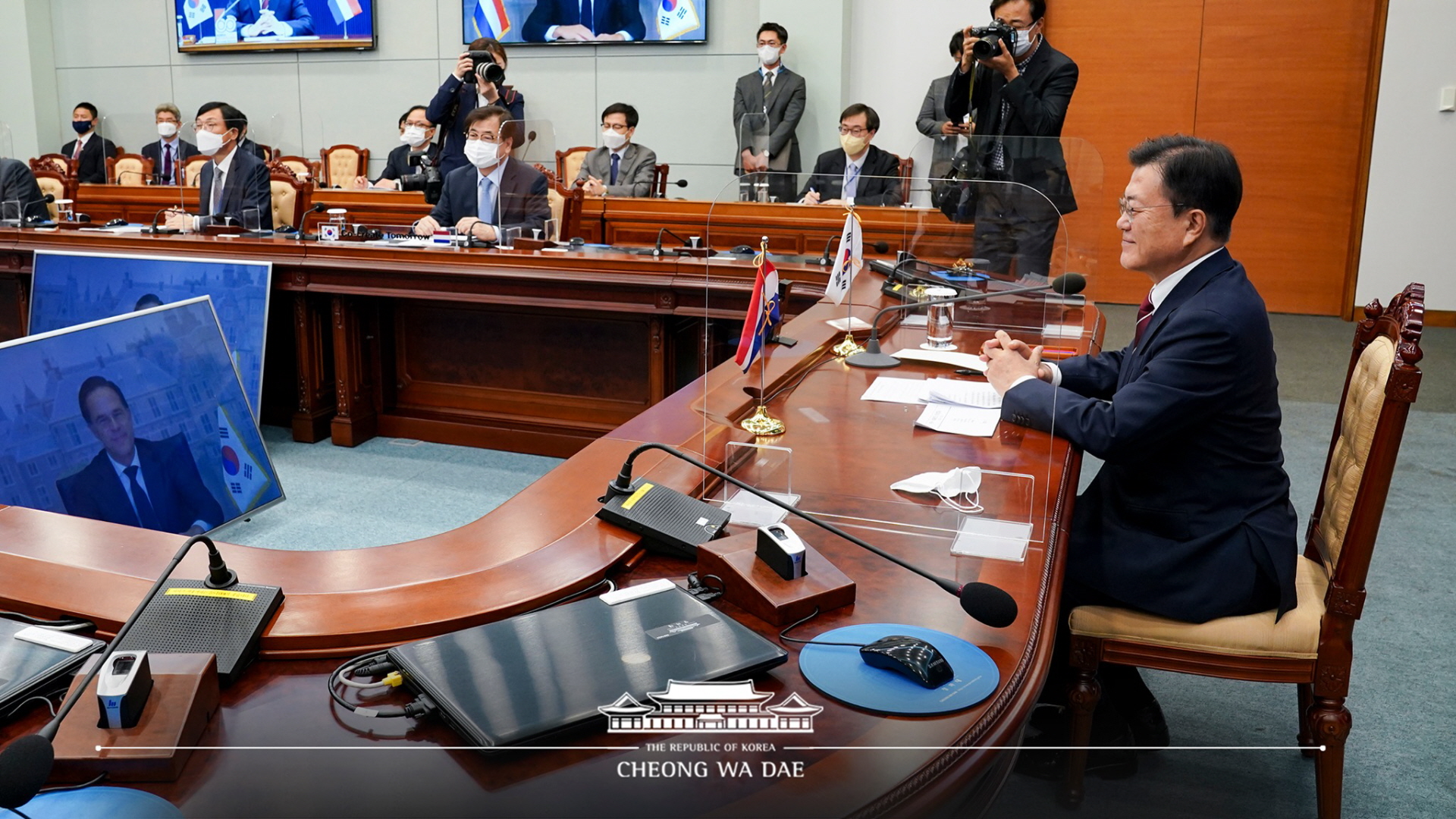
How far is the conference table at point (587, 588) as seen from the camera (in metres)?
0.85

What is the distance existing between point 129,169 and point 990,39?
22.5 ft

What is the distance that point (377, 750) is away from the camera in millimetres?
891

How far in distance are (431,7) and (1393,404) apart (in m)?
7.82

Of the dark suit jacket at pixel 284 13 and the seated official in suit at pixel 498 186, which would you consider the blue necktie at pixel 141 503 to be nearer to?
the seated official in suit at pixel 498 186

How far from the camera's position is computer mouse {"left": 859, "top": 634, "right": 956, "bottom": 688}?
1001 mm

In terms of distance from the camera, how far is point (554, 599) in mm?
1175

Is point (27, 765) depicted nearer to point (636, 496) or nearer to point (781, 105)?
point (636, 496)

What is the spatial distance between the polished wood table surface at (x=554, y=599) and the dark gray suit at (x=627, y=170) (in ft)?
13.8

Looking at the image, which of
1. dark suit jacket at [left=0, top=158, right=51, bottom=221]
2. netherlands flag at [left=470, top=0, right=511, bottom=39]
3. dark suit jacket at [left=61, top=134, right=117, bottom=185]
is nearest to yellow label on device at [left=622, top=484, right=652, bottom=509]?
dark suit jacket at [left=0, top=158, right=51, bottom=221]

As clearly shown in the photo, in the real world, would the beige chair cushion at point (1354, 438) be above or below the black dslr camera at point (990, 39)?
below

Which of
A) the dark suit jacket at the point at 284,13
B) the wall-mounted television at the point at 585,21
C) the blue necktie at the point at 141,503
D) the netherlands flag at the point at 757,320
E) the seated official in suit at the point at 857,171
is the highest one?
the dark suit jacket at the point at 284,13

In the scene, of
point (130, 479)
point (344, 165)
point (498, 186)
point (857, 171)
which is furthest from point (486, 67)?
point (344, 165)

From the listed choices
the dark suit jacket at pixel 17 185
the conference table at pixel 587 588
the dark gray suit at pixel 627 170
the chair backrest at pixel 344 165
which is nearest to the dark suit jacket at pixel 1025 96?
the conference table at pixel 587 588

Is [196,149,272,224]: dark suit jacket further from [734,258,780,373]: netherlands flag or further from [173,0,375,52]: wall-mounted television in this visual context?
[173,0,375,52]: wall-mounted television
